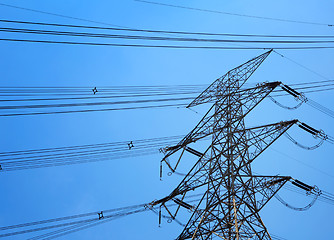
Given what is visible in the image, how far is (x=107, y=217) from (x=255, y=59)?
38.2 ft

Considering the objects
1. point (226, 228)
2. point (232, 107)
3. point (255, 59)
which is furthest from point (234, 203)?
point (255, 59)

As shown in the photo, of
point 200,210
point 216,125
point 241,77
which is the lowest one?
point 200,210

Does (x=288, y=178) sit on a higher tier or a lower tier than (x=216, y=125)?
lower

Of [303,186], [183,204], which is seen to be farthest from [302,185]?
[183,204]

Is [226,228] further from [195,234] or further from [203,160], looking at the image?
[203,160]

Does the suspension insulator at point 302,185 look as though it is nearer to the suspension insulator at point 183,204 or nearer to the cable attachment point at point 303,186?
the cable attachment point at point 303,186

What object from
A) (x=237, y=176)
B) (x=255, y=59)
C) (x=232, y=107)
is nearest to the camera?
(x=237, y=176)

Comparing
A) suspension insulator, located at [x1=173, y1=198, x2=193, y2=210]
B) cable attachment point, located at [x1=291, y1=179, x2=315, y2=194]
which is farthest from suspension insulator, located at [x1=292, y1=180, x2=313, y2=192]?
suspension insulator, located at [x1=173, y1=198, x2=193, y2=210]

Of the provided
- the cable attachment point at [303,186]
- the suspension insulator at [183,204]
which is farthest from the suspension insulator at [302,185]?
the suspension insulator at [183,204]

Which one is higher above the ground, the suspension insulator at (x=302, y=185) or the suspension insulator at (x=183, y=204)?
the suspension insulator at (x=183, y=204)

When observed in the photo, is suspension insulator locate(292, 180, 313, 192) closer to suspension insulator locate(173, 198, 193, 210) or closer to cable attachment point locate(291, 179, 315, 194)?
cable attachment point locate(291, 179, 315, 194)

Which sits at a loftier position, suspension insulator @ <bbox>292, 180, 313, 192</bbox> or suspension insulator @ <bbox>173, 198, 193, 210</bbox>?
suspension insulator @ <bbox>173, 198, 193, 210</bbox>

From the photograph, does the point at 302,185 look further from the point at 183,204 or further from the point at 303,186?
the point at 183,204

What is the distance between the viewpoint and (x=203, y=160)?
1981 centimetres
